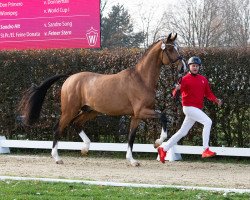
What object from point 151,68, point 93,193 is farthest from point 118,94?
point 93,193

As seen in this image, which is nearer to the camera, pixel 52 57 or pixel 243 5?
pixel 52 57

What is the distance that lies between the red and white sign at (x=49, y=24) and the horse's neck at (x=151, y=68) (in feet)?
11.6

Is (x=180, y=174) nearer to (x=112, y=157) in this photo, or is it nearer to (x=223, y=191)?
(x=223, y=191)

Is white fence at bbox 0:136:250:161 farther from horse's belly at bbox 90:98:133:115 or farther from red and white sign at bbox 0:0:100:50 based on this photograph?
red and white sign at bbox 0:0:100:50

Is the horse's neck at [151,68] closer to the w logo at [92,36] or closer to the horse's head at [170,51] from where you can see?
the horse's head at [170,51]

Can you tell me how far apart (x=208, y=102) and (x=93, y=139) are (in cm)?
305

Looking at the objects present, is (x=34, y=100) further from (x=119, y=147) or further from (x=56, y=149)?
(x=119, y=147)

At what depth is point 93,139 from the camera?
13.8m

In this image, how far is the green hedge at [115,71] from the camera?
481 inches

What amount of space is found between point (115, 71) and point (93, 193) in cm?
589

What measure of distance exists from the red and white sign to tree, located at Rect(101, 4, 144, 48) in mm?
26787

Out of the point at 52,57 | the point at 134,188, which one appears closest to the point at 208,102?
the point at 52,57

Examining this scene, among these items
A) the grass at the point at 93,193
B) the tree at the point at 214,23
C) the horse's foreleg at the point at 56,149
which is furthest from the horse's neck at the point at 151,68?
the tree at the point at 214,23

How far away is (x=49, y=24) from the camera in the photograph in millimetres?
15125
